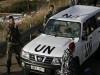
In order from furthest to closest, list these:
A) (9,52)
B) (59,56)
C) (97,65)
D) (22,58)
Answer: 1. (97,65)
2. (9,52)
3. (22,58)
4. (59,56)

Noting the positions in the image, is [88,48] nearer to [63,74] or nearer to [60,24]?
[60,24]

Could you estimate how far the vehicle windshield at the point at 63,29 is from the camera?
10242 millimetres

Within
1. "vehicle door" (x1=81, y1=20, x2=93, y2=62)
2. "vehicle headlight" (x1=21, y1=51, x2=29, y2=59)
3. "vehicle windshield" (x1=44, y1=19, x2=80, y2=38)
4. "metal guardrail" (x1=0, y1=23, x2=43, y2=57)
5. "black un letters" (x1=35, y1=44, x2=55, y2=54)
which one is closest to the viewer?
"black un letters" (x1=35, y1=44, x2=55, y2=54)

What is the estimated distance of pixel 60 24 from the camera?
10625 millimetres

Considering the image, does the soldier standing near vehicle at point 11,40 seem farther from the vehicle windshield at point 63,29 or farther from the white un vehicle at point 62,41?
the vehicle windshield at point 63,29

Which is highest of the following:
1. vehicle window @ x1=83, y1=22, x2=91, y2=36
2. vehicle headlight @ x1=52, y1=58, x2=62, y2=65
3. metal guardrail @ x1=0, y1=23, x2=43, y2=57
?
vehicle window @ x1=83, y1=22, x2=91, y2=36

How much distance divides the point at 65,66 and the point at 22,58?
7.06ft

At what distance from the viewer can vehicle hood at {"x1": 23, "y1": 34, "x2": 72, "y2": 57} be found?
30.0ft

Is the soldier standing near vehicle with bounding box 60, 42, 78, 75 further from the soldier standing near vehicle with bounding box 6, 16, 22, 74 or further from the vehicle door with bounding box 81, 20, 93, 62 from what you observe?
the soldier standing near vehicle with bounding box 6, 16, 22, 74

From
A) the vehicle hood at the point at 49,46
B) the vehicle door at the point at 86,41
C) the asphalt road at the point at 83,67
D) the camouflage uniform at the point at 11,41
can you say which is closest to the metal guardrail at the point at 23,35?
the asphalt road at the point at 83,67

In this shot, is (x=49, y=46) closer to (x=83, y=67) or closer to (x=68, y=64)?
(x=68, y=64)

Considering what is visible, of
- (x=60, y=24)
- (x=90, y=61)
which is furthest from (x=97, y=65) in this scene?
(x=60, y=24)

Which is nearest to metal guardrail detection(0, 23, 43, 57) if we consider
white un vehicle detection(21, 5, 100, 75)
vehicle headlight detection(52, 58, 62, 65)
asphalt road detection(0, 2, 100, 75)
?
asphalt road detection(0, 2, 100, 75)

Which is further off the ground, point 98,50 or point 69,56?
point 69,56
